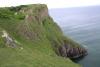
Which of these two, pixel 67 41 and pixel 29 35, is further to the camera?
pixel 67 41

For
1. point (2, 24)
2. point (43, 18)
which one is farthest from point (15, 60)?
point (43, 18)

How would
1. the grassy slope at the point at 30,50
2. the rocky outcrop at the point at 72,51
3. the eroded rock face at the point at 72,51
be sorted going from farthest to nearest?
the rocky outcrop at the point at 72,51 < the eroded rock face at the point at 72,51 < the grassy slope at the point at 30,50

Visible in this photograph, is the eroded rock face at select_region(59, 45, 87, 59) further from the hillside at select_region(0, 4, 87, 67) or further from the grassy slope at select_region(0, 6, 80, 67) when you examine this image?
the grassy slope at select_region(0, 6, 80, 67)

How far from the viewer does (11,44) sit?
58.3 meters

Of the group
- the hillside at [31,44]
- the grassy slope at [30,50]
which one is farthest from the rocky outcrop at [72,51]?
the grassy slope at [30,50]

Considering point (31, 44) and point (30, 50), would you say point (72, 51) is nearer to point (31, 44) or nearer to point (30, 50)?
point (31, 44)

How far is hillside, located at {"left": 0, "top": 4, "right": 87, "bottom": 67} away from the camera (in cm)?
4928

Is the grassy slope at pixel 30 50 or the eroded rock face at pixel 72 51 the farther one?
the eroded rock face at pixel 72 51

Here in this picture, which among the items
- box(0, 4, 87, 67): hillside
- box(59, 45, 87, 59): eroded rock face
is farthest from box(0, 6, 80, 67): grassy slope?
box(59, 45, 87, 59): eroded rock face

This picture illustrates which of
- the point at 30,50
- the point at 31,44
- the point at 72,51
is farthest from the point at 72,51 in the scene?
the point at 30,50

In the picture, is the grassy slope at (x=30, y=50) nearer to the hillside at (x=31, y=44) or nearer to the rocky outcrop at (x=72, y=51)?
the hillside at (x=31, y=44)

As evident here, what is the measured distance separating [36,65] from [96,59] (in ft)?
169

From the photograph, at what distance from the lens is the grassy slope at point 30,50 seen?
47500 millimetres

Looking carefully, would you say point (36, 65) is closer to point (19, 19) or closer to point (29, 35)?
point (29, 35)
